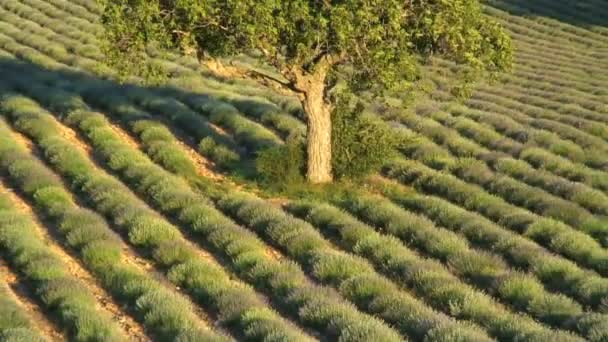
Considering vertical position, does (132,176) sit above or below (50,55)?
above

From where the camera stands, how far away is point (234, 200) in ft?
54.6

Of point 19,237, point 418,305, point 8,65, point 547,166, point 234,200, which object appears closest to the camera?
point 418,305

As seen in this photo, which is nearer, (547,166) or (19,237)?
(19,237)

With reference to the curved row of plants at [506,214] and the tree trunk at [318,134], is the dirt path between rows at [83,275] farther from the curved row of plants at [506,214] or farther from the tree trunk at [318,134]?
the curved row of plants at [506,214]

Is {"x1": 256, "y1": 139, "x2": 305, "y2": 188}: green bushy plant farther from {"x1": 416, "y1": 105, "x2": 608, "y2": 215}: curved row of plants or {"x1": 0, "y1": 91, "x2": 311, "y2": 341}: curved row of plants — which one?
{"x1": 416, "y1": 105, "x2": 608, "y2": 215}: curved row of plants

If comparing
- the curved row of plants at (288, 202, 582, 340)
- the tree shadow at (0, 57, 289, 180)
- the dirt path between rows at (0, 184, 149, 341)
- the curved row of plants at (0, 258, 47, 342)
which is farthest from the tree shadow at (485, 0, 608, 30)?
the curved row of plants at (0, 258, 47, 342)

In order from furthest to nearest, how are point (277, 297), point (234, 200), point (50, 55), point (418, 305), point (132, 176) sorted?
point (50, 55) < point (132, 176) < point (234, 200) < point (277, 297) < point (418, 305)

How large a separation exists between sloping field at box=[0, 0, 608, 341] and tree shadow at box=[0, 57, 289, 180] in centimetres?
7

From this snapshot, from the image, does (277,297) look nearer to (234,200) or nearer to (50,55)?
(234,200)

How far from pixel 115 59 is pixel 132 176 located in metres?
2.53

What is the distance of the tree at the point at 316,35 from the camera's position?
52.5ft

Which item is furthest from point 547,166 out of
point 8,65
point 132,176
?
point 8,65


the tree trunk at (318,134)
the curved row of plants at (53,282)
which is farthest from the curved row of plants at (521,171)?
the curved row of plants at (53,282)

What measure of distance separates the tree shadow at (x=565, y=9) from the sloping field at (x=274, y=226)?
872 inches
